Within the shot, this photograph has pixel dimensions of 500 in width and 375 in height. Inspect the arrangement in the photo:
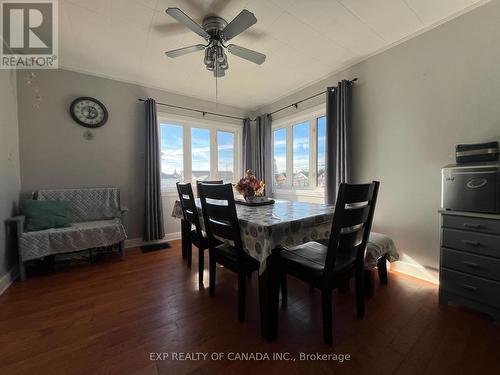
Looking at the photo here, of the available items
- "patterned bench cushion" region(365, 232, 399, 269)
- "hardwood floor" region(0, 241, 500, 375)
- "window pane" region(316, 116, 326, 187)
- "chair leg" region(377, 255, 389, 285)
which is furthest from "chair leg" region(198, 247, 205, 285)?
"window pane" region(316, 116, 326, 187)

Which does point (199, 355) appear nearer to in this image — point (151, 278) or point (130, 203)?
point (151, 278)

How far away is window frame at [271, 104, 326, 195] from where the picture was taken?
133 inches

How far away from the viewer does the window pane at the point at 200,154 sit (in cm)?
399

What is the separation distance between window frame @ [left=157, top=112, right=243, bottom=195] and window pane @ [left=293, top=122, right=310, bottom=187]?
1215 mm

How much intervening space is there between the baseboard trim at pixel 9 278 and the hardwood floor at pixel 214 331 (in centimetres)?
7

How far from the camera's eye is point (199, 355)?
125 centimetres

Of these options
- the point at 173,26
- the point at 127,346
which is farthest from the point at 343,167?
the point at 127,346

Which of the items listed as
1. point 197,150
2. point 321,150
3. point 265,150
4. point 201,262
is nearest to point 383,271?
point 201,262

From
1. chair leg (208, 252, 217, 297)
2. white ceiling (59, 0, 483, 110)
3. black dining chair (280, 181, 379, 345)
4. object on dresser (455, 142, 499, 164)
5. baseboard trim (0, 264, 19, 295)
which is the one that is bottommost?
baseboard trim (0, 264, 19, 295)

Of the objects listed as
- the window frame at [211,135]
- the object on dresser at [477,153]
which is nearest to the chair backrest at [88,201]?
the window frame at [211,135]

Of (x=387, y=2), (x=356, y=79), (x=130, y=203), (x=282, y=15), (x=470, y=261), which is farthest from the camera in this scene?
(x=130, y=203)

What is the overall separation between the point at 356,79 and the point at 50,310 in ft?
12.7

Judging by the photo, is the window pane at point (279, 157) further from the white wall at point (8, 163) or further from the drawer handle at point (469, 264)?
the white wall at point (8, 163)

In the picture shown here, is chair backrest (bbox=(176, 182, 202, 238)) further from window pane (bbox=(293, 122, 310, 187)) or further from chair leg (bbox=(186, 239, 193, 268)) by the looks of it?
window pane (bbox=(293, 122, 310, 187))
